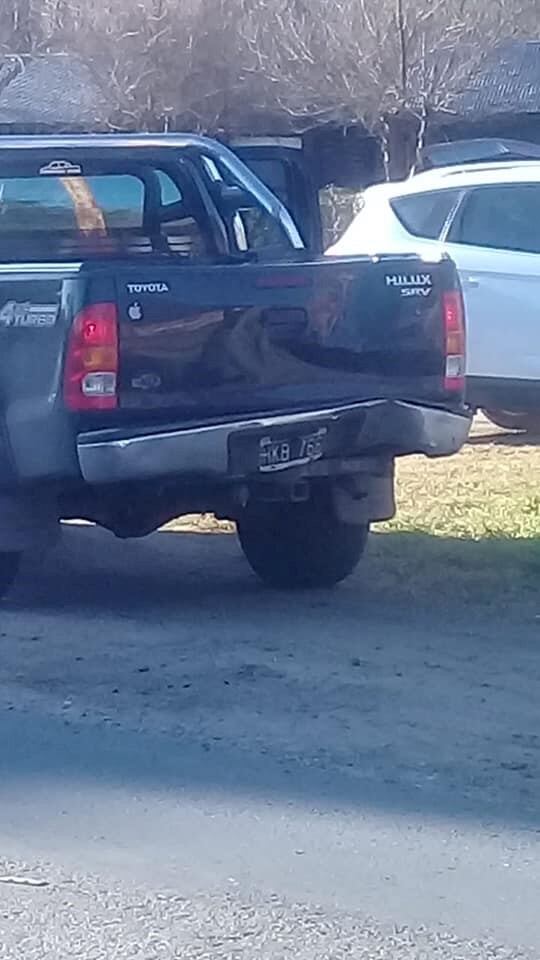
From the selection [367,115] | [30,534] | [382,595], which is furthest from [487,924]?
[367,115]

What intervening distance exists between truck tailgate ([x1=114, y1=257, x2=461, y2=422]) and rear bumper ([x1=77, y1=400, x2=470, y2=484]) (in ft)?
0.35

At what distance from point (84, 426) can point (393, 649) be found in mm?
1470

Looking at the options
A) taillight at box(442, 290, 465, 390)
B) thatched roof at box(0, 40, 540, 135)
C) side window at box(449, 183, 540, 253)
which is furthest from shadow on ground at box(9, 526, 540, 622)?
thatched roof at box(0, 40, 540, 135)

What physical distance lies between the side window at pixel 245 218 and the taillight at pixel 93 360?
2.11 meters

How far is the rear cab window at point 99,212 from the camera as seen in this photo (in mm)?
9930

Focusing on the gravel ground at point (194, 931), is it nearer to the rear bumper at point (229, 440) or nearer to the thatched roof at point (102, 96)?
A: the rear bumper at point (229, 440)

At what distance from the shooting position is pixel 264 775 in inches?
265

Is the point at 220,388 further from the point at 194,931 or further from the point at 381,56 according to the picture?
the point at 381,56

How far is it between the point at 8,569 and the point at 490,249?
596 centimetres

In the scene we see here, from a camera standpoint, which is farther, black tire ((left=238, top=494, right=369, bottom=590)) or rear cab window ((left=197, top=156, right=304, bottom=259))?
rear cab window ((left=197, top=156, right=304, bottom=259))

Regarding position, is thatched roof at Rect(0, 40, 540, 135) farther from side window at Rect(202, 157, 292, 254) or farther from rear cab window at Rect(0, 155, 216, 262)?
rear cab window at Rect(0, 155, 216, 262)

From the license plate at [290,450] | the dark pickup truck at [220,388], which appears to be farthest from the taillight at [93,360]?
the license plate at [290,450]

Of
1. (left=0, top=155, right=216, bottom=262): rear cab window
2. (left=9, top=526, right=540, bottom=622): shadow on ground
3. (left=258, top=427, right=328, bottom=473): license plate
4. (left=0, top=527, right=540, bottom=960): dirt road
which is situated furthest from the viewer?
(left=0, top=155, right=216, bottom=262): rear cab window

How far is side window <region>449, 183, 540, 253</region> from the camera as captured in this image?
14.1m
